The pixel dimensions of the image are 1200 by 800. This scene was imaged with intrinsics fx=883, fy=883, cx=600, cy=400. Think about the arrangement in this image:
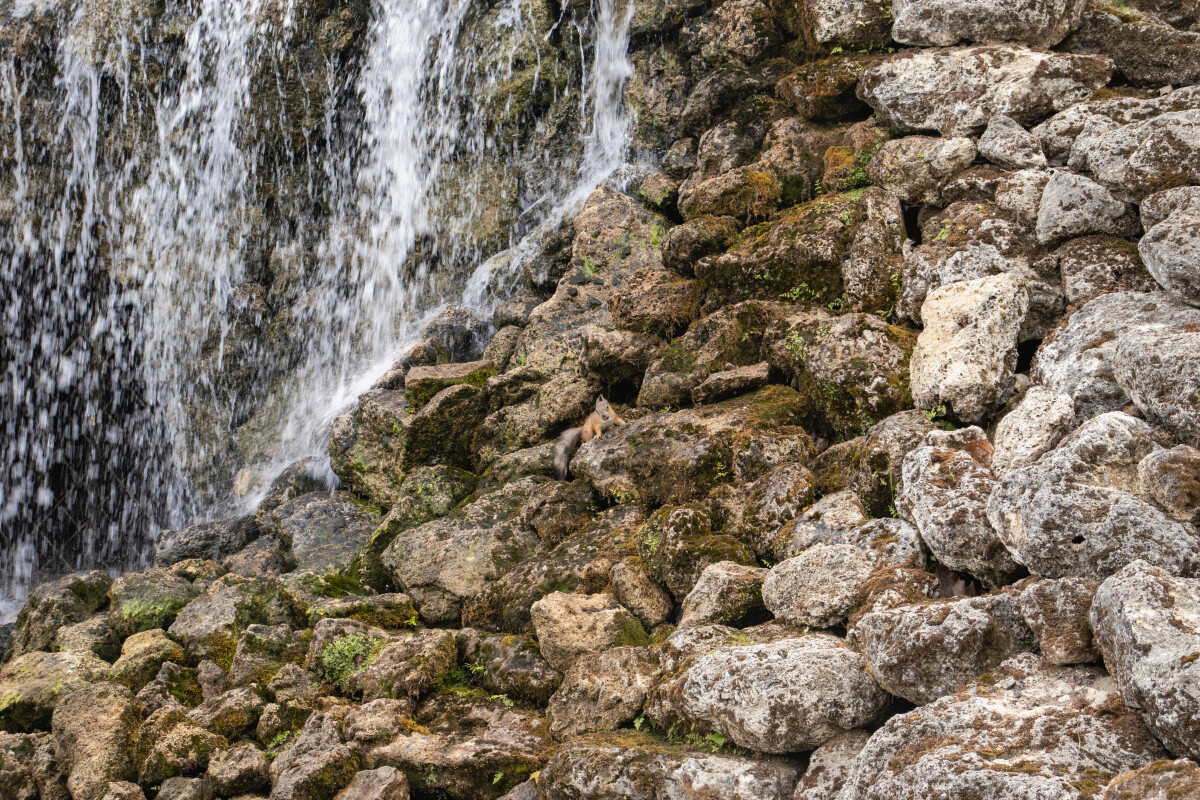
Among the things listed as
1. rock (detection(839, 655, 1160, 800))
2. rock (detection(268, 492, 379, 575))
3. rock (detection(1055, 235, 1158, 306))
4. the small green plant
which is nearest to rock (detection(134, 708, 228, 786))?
the small green plant

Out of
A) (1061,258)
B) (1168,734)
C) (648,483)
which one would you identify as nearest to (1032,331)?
(1061,258)

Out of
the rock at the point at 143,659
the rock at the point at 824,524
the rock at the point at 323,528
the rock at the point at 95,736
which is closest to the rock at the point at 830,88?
the rock at the point at 824,524

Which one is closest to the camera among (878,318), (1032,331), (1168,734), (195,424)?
(1168,734)

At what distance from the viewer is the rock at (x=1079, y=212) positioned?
19.0 ft

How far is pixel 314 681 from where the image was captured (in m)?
6.84

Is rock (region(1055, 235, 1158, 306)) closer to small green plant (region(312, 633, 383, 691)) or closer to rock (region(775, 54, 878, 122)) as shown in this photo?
rock (region(775, 54, 878, 122))

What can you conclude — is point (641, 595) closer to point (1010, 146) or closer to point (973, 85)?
Result: point (1010, 146)

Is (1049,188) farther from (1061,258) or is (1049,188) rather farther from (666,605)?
(666,605)

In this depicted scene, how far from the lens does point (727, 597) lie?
17.5ft

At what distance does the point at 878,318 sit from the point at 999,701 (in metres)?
3.76

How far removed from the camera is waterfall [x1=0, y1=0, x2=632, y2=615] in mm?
15484

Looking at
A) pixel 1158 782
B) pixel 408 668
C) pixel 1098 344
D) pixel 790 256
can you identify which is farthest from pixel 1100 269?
pixel 408 668

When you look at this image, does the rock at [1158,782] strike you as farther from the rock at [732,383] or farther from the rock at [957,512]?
the rock at [732,383]

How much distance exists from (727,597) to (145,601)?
6.80 metres
